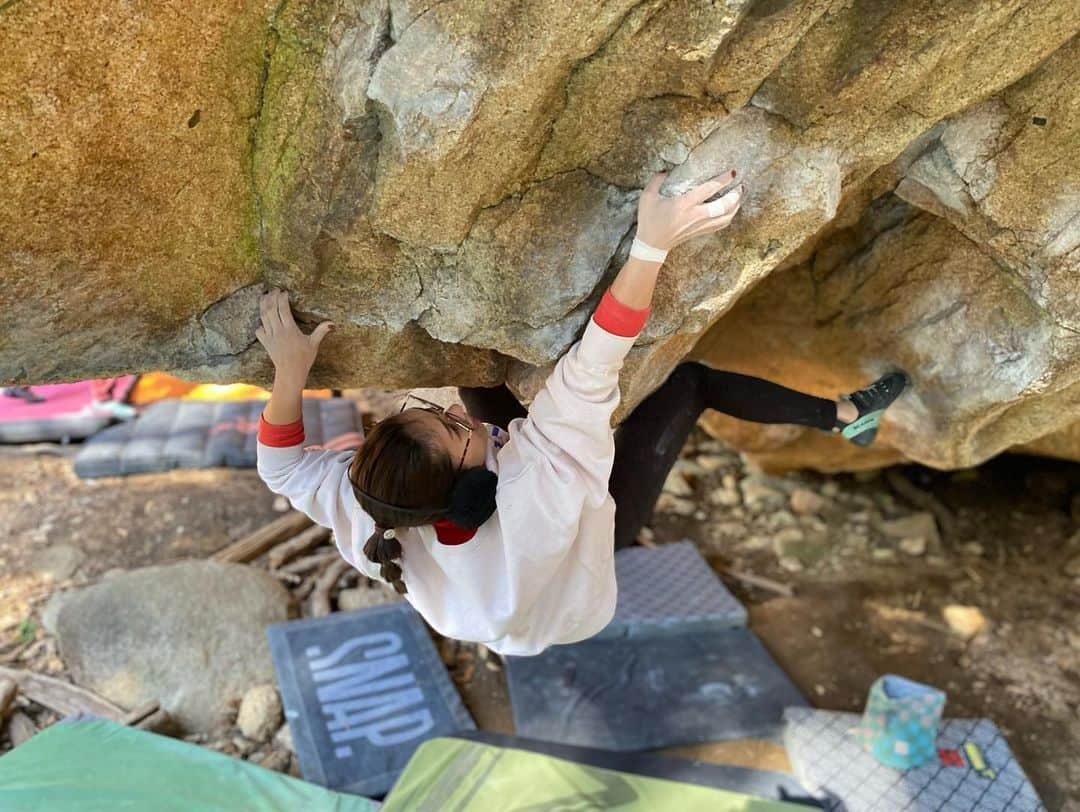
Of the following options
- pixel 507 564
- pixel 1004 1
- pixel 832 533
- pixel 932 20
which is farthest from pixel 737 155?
pixel 832 533

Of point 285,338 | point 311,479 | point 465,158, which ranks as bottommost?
point 311,479

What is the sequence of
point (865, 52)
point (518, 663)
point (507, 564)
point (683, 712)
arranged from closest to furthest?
point (865, 52)
point (507, 564)
point (683, 712)
point (518, 663)

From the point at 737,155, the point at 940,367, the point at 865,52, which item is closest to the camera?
the point at 865,52

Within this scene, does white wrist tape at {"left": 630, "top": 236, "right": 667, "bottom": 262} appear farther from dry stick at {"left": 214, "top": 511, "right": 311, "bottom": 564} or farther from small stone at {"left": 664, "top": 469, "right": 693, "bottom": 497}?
small stone at {"left": 664, "top": 469, "right": 693, "bottom": 497}

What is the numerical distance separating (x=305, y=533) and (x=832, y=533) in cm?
312

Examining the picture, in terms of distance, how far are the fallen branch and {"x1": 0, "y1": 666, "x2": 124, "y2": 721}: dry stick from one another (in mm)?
3198

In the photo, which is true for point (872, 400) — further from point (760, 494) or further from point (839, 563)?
point (760, 494)

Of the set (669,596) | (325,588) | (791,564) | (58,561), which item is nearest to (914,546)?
(791,564)

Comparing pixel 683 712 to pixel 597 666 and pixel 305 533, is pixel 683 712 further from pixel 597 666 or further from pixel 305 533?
pixel 305 533

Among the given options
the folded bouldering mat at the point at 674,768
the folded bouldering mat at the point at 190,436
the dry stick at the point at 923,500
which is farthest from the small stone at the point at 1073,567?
the folded bouldering mat at the point at 190,436

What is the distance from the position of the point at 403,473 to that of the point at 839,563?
3.70m

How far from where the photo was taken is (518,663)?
4.16 meters

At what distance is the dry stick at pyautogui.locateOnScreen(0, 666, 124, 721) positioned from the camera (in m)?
3.80

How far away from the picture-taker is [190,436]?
18.6ft
